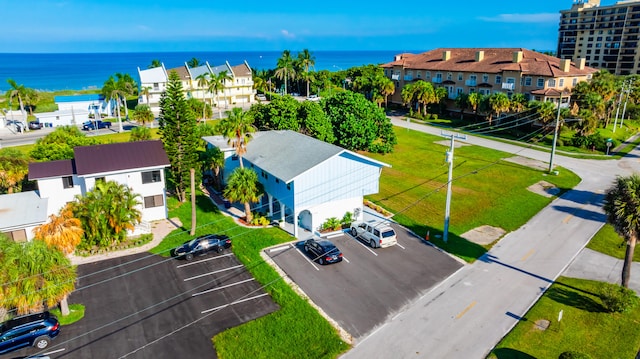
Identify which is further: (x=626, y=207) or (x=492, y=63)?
(x=492, y=63)

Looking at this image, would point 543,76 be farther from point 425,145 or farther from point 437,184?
point 437,184

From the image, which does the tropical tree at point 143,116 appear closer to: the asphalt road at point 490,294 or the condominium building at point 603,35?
the asphalt road at point 490,294

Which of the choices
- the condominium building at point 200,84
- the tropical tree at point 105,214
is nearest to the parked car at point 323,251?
the tropical tree at point 105,214

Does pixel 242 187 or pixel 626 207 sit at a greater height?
pixel 626 207

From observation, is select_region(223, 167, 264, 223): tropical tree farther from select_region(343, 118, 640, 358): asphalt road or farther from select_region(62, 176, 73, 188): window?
select_region(343, 118, 640, 358): asphalt road

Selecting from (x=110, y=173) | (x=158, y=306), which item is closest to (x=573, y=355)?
(x=158, y=306)

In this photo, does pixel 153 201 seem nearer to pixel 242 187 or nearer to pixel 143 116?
pixel 242 187
